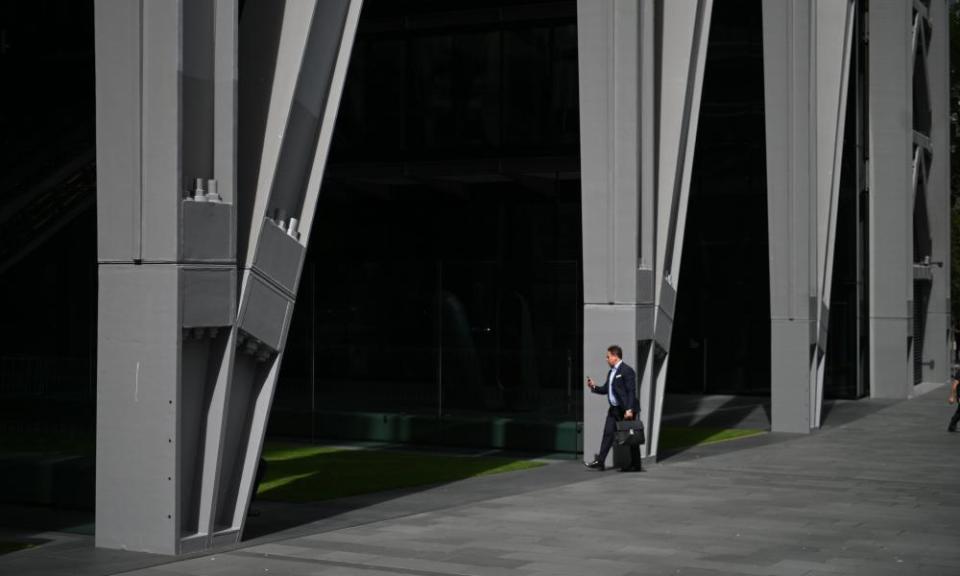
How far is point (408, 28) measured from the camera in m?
39.0

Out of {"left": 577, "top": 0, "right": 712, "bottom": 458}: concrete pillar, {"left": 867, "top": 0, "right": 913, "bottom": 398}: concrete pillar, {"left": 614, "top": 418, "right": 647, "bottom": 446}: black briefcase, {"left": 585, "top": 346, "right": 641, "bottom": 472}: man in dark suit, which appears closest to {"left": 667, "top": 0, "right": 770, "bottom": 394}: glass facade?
{"left": 867, "top": 0, "right": 913, "bottom": 398}: concrete pillar

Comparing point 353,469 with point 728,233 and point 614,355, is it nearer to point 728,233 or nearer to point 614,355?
point 614,355

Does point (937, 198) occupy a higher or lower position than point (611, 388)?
higher

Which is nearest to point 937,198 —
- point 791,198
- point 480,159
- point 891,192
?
point 891,192

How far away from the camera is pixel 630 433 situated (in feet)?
61.0

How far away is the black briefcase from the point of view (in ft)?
61.0

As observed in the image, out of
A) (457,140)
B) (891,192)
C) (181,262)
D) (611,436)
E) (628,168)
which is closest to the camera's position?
(181,262)

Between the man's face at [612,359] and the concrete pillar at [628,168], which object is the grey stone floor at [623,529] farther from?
the concrete pillar at [628,168]

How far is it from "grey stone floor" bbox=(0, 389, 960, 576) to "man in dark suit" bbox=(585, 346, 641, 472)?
649mm

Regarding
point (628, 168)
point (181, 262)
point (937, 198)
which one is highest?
point (937, 198)

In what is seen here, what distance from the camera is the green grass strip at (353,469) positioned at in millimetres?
16984

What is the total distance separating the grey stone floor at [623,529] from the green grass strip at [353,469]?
78 cm

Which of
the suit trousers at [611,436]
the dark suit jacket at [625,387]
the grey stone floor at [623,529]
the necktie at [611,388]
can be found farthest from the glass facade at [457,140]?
the grey stone floor at [623,529]

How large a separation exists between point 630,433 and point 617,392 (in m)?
0.58
